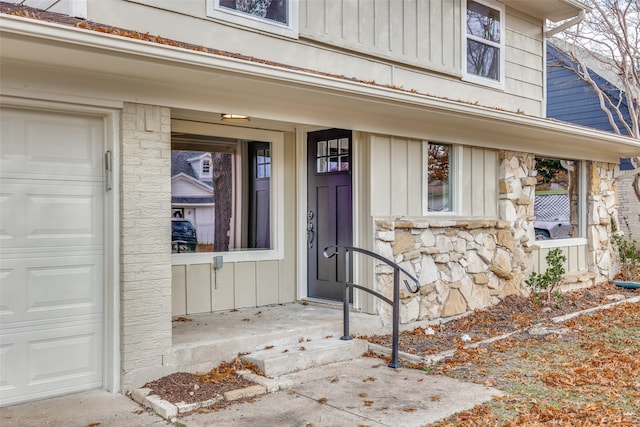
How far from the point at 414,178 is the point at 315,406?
3.31 meters

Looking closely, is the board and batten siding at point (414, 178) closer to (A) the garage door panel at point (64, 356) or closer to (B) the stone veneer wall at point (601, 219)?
(B) the stone veneer wall at point (601, 219)

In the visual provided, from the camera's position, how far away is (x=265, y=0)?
233 inches

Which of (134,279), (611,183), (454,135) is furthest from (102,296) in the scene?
(611,183)

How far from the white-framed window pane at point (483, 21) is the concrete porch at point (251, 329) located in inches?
178

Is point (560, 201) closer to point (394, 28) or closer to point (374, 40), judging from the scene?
point (394, 28)

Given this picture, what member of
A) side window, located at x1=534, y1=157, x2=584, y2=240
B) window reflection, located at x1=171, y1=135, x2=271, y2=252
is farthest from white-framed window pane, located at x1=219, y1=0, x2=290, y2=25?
side window, located at x1=534, y1=157, x2=584, y2=240

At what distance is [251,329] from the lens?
5.22 metres

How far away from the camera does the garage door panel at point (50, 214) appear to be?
13.0 ft

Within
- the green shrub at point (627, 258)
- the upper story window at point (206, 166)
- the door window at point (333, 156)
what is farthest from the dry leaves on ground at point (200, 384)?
the green shrub at point (627, 258)

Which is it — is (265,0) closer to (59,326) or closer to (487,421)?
(59,326)

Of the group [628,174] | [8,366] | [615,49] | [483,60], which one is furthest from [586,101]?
[8,366]

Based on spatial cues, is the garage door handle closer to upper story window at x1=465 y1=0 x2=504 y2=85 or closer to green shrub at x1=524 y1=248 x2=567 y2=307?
upper story window at x1=465 y1=0 x2=504 y2=85

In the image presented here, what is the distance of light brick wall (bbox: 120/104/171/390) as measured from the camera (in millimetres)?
4238

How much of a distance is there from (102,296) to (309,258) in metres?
2.93
